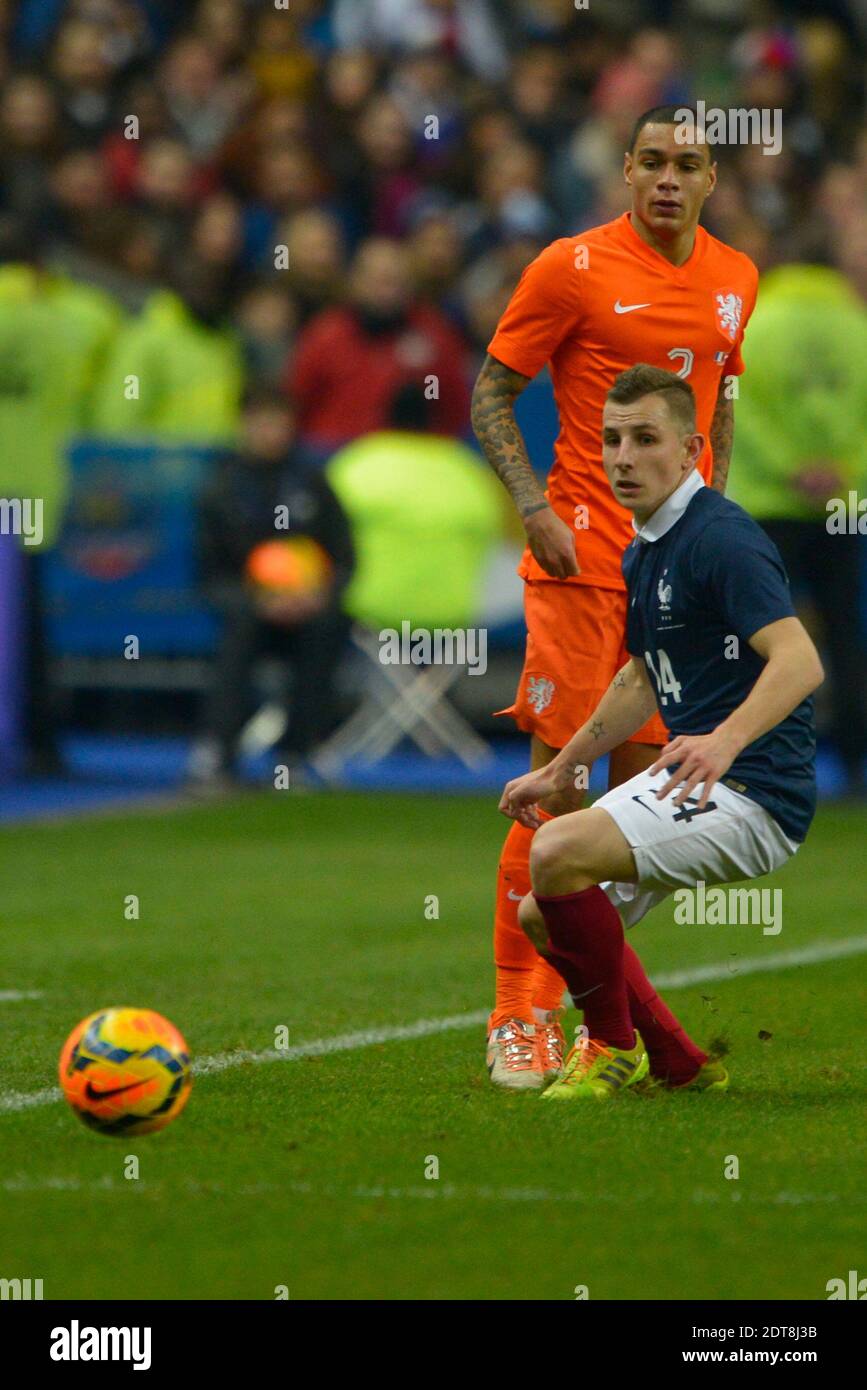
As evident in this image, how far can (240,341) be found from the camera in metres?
16.7

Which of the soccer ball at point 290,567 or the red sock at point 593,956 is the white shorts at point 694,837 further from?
the soccer ball at point 290,567

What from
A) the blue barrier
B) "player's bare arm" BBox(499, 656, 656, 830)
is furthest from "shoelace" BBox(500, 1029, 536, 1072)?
the blue barrier

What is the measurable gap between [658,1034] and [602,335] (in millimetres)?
1833

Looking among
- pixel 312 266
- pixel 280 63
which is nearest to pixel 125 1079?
pixel 312 266

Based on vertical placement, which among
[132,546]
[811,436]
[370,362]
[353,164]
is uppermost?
[353,164]

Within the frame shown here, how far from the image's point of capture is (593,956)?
20.0ft

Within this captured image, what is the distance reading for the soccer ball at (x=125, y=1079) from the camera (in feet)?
18.3

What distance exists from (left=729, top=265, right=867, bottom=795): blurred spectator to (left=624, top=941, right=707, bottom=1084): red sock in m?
7.83

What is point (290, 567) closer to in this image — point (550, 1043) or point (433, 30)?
point (433, 30)

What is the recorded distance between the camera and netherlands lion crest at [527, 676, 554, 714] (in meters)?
6.69
